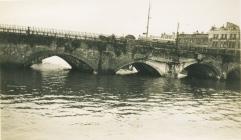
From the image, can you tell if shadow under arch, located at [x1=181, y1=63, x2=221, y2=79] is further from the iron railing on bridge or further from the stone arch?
the iron railing on bridge

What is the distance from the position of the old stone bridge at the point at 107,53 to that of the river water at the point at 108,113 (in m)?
4.47

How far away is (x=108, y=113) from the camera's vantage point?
18.3 meters

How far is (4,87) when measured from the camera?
75.6 ft

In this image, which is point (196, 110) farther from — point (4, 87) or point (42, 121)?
point (4, 87)

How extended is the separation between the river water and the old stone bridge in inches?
176

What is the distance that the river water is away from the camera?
46.9 ft

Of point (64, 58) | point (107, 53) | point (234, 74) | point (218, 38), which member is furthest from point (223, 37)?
point (64, 58)

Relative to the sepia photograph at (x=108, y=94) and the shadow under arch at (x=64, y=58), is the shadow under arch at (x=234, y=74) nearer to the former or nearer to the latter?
the sepia photograph at (x=108, y=94)

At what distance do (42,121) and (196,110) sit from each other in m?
9.91

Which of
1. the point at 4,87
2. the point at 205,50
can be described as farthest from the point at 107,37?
the point at 4,87

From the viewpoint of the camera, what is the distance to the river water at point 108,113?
14281 millimetres

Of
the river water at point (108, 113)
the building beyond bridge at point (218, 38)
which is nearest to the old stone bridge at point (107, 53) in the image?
the river water at point (108, 113)

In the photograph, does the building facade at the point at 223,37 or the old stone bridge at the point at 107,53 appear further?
the building facade at the point at 223,37

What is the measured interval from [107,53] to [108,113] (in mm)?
19670
